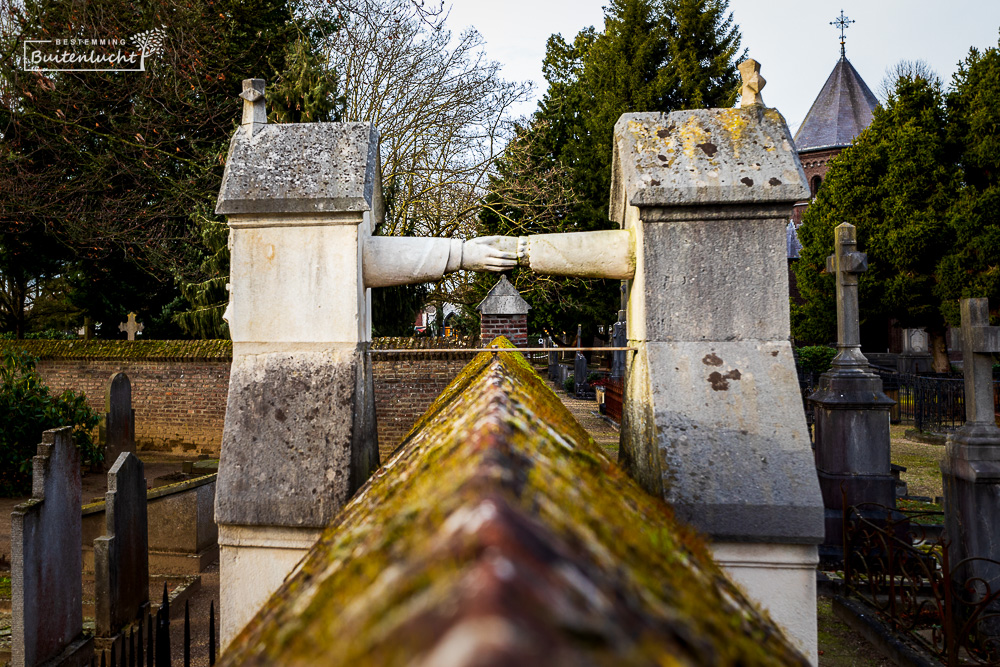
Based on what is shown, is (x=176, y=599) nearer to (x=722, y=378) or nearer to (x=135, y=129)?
(x=722, y=378)

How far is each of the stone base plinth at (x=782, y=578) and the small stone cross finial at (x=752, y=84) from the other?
1.68 meters

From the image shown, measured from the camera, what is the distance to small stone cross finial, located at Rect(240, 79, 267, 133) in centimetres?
267

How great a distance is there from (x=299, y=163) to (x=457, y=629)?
2352 millimetres

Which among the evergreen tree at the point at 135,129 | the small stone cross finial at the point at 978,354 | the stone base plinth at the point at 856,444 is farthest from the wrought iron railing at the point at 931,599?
the evergreen tree at the point at 135,129

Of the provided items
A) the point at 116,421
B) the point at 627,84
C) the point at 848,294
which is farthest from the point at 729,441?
the point at 627,84

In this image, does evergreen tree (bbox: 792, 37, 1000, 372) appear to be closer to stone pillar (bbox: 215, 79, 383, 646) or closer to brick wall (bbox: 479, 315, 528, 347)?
brick wall (bbox: 479, 315, 528, 347)

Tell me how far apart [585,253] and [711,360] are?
0.64 m

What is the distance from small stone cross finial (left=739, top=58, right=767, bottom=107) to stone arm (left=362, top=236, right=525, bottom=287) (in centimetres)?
107

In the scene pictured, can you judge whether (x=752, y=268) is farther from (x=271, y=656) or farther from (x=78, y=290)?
(x=78, y=290)

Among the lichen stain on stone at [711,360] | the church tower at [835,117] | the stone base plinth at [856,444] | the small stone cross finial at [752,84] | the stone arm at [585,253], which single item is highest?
the church tower at [835,117]

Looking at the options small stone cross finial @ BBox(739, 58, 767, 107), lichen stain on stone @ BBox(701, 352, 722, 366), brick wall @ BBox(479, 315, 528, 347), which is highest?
small stone cross finial @ BBox(739, 58, 767, 107)

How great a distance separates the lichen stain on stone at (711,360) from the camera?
2.28 m

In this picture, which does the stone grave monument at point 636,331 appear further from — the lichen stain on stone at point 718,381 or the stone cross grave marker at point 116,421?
the stone cross grave marker at point 116,421

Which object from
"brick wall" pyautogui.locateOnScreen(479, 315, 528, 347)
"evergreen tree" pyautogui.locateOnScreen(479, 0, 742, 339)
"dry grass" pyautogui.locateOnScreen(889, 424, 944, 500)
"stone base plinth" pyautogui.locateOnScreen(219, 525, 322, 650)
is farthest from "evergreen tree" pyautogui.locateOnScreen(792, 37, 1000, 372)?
"stone base plinth" pyautogui.locateOnScreen(219, 525, 322, 650)
